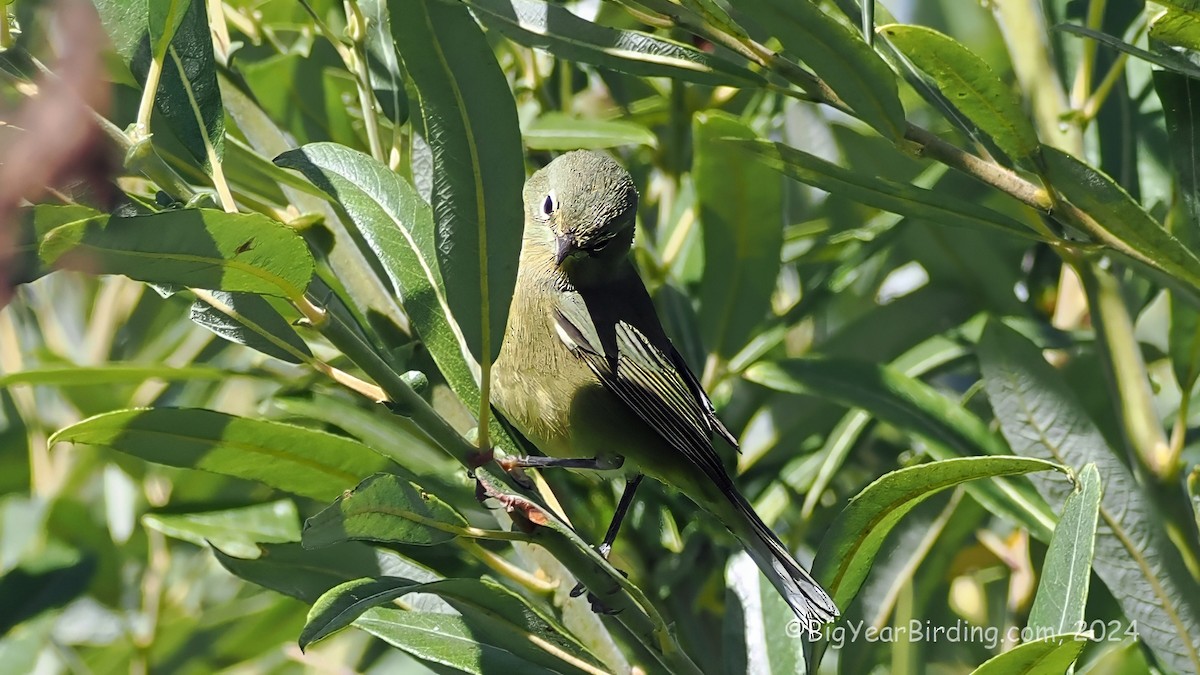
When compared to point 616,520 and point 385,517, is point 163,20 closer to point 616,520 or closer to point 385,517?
point 385,517

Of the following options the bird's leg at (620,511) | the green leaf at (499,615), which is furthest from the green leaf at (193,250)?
the bird's leg at (620,511)

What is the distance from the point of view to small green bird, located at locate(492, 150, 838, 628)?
2.47 m

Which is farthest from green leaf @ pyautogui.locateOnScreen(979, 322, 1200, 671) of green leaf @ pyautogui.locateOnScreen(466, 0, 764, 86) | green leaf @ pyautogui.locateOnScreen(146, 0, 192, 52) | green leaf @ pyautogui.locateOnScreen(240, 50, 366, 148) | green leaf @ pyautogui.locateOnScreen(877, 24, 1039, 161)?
green leaf @ pyautogui.locateOnScreen(146, 0, 192, 52)

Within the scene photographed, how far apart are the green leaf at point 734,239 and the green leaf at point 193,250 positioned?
1.10 meters

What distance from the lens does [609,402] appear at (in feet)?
8.81

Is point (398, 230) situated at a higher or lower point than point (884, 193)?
lower

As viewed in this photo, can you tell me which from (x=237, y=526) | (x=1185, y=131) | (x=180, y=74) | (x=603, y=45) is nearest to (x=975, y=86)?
(x=1185, y=131)

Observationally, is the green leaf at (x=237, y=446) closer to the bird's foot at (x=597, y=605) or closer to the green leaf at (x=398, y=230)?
the green leaf at (x=398, y=230)

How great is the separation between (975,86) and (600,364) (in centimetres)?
108

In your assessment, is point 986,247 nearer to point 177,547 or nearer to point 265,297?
point 265,297

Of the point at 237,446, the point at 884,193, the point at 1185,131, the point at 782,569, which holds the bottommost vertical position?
the point at 782,569

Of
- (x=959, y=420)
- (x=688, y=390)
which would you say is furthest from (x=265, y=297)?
(x=959, y=420)

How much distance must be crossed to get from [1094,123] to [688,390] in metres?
1.10

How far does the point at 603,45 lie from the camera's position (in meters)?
2.00
